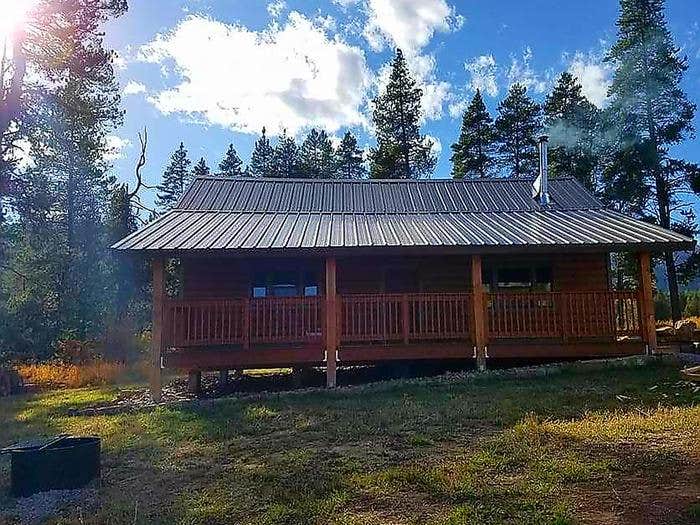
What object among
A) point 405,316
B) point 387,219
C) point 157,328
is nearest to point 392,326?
point 405,316

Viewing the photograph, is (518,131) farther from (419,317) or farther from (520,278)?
(419,317)

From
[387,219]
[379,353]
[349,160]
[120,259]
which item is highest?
[349,160]

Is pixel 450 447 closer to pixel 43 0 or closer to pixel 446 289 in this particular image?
pixel 446 289

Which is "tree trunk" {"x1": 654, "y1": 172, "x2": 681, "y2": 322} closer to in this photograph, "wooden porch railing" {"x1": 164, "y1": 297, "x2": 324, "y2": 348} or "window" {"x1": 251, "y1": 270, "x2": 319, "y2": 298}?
"window" {"x1": 251, "y1": 270, "x2": 319, "y2": 298}

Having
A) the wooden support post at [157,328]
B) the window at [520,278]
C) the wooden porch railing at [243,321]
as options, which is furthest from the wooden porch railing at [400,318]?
the wooden support post at [157,328]

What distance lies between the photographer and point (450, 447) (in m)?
6.41

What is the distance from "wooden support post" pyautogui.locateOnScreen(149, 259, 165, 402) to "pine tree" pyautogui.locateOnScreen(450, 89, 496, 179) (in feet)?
81.7

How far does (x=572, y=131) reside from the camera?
27.0 meters

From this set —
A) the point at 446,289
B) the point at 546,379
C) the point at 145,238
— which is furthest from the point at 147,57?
the point at 546,379

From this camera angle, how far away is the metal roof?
10938 mm

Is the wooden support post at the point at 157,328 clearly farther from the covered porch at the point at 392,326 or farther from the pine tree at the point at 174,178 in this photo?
the pine tree at the point at 174,178

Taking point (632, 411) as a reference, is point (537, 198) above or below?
above

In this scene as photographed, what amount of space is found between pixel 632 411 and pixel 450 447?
3022mm

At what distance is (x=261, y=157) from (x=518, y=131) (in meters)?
18.0
